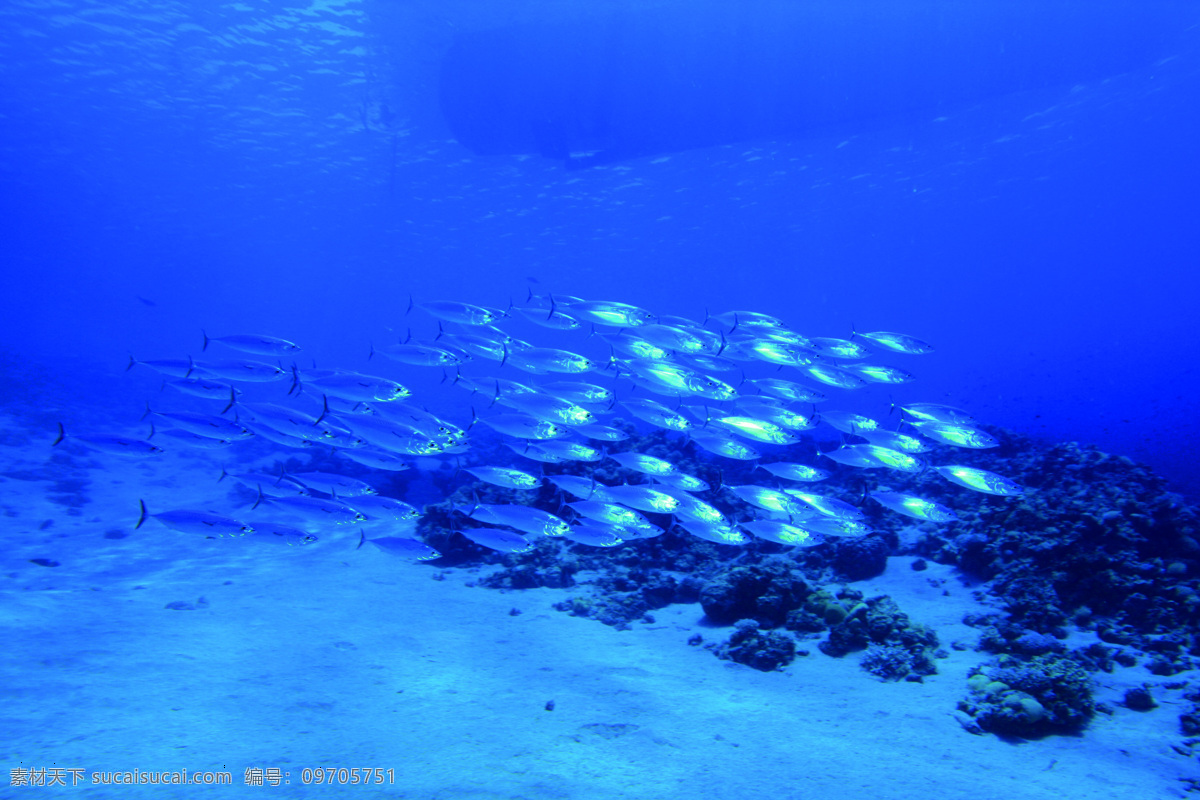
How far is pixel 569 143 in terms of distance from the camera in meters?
31.4

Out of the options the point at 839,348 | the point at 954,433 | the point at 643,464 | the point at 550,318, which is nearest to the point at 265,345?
the point at 550,318

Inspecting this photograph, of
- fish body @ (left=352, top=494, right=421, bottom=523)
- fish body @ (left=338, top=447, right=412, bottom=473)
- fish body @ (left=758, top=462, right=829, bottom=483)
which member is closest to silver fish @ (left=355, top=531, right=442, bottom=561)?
fish body @ (left=352, top=494, right=421, bottom=523)

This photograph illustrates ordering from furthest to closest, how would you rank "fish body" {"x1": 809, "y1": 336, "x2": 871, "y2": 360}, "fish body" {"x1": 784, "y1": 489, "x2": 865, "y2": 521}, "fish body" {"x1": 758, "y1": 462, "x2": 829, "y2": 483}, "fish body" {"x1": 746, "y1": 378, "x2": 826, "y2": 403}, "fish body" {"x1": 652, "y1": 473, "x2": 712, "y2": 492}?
"fish body" {"x1": 809, "y1": 336, "x2": 871, "y2": 360}
"fish body" {"x1": 746, "y1": 378, "x2": 826, "y2": 403}
"fish body" {"x1": 652, "y1": 473, "x2": 712, "y2": 492}
"fish body" {"x1": 758, "y1": 462, "x2": 829, "y2": 483}
"fish body" {"x1": 784, "y1": 489, "x2": 865, "y2": 521}

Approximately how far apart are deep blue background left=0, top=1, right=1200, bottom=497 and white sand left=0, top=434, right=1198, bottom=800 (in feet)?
13.9

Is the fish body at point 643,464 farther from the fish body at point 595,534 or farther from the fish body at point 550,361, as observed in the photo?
the fish body at point 550,361

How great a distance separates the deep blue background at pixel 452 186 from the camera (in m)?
25.3

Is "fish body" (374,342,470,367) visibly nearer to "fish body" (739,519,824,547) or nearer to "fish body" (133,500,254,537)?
"fish body" (133,500,254,537)

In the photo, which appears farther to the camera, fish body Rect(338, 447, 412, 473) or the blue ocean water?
the blue ocean water

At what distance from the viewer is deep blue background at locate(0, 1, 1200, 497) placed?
83.1 ft

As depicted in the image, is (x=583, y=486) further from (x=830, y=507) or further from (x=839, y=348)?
(x=839, y=348)

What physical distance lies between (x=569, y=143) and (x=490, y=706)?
A: 1272 inches

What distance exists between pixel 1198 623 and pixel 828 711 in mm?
4762

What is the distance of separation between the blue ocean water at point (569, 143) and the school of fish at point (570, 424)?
3.66ft

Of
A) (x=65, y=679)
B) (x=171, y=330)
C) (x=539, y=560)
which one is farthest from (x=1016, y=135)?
(x=171, y=330)
